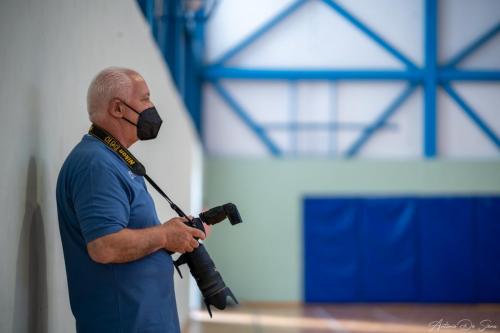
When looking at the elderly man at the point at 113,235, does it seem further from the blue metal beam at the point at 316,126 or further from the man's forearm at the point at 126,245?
the blue metal beam at the point at 316,126

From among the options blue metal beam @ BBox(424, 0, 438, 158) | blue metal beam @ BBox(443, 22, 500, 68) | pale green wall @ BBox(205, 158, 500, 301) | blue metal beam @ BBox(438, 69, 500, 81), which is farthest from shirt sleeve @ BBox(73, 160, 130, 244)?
blue metal beam @ BBox(443, 22, 500, 68)

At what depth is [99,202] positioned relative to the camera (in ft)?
6.34

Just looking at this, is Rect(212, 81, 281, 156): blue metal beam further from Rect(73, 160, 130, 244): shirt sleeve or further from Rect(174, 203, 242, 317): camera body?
Rect(73, 160, 130, 244): shirt sleeve

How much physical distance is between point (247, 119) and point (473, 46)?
4.69 metres

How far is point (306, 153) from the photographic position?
Answer: 497 inches

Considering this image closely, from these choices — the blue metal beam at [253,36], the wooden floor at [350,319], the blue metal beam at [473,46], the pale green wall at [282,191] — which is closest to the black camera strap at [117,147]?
the wooden floor at [350,319]

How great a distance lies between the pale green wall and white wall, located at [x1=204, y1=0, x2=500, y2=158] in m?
0.36

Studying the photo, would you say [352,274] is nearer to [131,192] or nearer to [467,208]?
[467,208]

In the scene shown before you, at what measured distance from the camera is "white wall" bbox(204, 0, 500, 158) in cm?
1260

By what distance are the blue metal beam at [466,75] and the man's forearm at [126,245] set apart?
11.4 metres

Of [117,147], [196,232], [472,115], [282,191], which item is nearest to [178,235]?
A: [196,232]

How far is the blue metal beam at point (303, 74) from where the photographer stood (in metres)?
12.5

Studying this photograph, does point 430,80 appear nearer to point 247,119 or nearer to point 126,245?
point 247,119

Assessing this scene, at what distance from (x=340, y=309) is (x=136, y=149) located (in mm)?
8150
